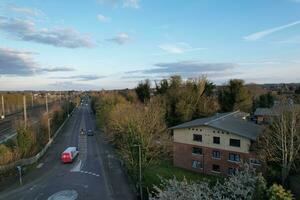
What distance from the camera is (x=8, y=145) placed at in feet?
121

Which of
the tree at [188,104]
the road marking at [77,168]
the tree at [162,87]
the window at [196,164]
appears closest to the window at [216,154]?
the window at [196,164]

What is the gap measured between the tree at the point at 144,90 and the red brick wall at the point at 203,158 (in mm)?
33741

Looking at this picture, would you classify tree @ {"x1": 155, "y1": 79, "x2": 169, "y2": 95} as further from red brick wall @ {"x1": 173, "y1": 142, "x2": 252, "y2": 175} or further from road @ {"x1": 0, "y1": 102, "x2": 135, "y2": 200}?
red brick wall @ {"x1": 173, "y1": 142, "x2": 252, "y2": 175}

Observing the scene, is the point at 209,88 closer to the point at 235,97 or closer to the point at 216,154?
the point at 235,97

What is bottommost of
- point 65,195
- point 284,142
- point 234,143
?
point 65,195

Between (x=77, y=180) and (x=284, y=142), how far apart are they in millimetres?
19513

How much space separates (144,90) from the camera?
69.4 m

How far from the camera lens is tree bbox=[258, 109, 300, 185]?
83.8ft

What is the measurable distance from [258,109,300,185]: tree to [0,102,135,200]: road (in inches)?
502

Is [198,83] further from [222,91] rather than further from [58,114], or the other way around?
[58,114]

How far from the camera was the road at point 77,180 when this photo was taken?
82.5 feet

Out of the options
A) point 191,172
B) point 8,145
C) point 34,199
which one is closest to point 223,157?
point 191,172

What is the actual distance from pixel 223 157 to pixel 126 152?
1071 cm

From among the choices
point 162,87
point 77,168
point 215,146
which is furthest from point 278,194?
point 162,87
